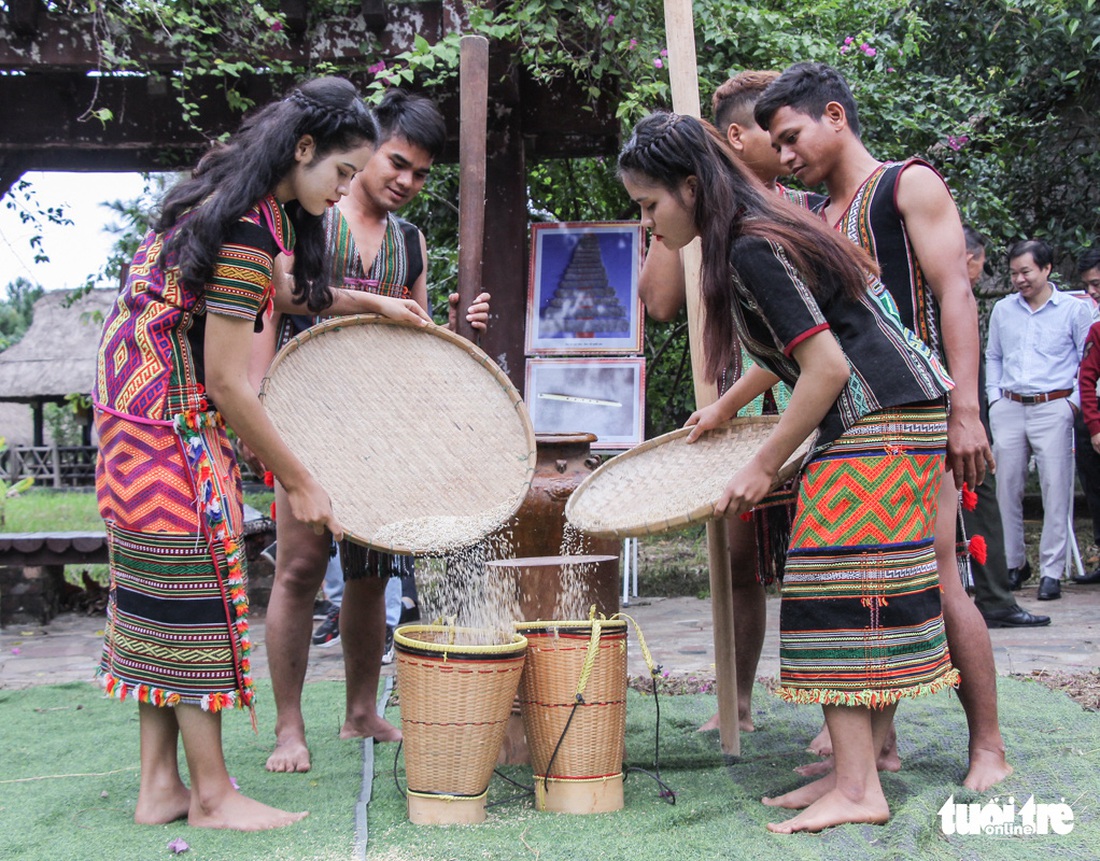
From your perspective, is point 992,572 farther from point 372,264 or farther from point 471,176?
point 372,264

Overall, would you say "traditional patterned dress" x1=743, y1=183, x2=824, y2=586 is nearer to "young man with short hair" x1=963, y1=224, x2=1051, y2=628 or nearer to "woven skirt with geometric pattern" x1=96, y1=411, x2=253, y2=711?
"woven skirt with geometric pattern" x1=96, y1=411, x2=253, y2=711

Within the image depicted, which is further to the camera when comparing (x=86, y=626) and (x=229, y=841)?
(x=86, y=626)

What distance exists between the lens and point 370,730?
3328mm

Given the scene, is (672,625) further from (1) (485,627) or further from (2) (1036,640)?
(1) (485,627)

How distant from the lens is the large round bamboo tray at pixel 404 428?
8.75 feet

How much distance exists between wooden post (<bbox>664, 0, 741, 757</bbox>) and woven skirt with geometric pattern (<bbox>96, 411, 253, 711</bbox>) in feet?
4.03

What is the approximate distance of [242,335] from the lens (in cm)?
239

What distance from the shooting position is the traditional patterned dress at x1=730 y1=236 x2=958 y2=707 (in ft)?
7.75

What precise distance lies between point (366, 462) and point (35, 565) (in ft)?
12.9

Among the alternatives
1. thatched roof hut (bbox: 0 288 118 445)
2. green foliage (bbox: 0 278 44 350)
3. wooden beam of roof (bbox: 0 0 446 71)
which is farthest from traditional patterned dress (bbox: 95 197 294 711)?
green foliage (bbox: 0 278 44 350)

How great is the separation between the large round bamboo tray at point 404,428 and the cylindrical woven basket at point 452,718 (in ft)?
0.93

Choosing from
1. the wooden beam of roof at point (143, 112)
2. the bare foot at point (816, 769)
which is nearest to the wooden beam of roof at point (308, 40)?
the wooden beam of roof at point (143, 112)

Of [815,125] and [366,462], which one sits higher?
[815,125]

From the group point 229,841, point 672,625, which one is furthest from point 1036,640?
point 229,841
